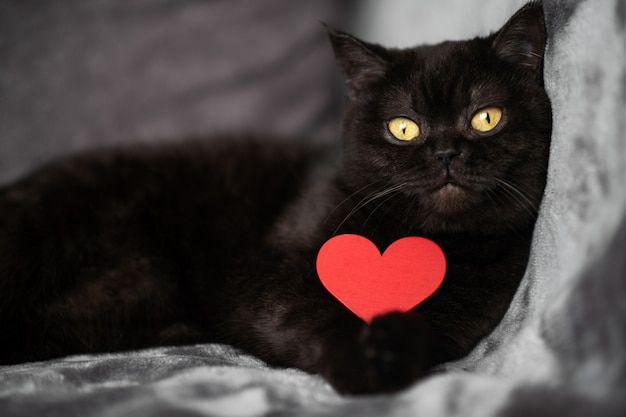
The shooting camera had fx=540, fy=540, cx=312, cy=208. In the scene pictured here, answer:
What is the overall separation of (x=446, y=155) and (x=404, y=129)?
0.53 feet

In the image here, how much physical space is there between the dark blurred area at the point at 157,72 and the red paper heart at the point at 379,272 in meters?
0.87

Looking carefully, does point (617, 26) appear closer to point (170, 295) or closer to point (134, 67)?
point (170, 295)

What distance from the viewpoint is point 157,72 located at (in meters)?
1.99

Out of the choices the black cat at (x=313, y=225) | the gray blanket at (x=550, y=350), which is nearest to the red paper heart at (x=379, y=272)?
the black cat at (x=313, y=225)

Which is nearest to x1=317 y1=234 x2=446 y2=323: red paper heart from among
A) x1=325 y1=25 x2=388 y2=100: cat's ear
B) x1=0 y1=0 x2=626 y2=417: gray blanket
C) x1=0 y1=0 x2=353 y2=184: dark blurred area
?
x1=0 y1=0 x2=626 y2=417: gray blanket

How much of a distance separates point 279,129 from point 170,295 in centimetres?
94

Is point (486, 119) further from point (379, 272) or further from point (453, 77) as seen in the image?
point (379, 272)

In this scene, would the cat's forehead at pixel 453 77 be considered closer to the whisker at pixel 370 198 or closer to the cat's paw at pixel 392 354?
the whisker at pixel 370 198

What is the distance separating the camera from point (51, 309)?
1271mm

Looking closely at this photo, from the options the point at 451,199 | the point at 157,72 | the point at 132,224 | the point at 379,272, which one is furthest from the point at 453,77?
the point at 157,72

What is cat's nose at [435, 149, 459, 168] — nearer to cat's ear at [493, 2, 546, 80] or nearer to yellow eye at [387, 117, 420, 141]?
yellow eye at [387, 117, 420, 141]

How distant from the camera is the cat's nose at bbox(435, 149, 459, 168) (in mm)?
1036

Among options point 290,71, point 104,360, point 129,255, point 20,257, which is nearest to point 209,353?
point 104,360

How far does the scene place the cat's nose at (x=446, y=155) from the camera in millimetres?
1036
